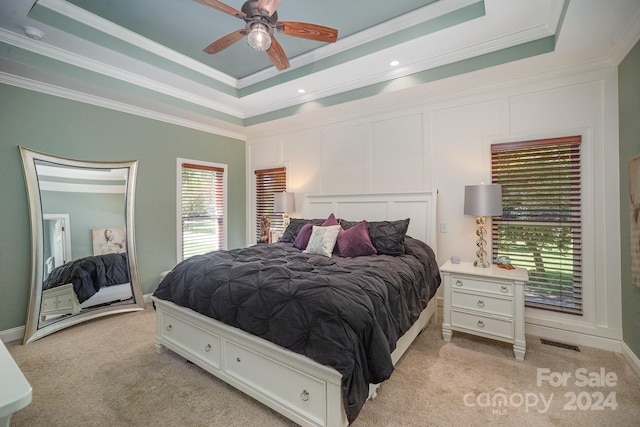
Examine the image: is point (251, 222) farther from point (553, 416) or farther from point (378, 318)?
point (553, 416)

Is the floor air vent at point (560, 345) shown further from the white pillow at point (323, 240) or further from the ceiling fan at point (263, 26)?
the ceiling fan at point (263, 26)

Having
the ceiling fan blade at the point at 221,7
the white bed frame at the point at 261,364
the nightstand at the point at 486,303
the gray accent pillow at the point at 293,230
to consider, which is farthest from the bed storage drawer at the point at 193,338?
the ceiling fan blade at the point at 221,7

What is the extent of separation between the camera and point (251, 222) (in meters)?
5.33

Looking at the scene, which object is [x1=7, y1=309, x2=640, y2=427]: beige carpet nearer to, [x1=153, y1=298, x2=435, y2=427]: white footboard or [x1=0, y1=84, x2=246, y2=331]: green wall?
[x1=153, y1=298, x2=435, y2=427]: white footboard

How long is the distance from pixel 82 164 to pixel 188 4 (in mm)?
2185

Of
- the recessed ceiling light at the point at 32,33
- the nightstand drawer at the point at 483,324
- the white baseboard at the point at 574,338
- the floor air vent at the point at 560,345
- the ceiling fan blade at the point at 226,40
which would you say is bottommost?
the floor air vent at the point at 560,345

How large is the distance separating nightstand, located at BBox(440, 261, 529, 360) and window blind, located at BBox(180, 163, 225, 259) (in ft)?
12.0

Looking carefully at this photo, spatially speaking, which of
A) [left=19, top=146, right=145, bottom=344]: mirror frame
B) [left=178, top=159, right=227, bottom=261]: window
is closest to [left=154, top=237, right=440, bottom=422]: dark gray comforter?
[left=19, top=146, right=145, bottom=344]: mirror frame

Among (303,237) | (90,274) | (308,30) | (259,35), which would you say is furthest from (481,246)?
(90,274)

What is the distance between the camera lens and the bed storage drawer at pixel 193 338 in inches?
85.0

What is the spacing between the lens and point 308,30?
2.24 metres

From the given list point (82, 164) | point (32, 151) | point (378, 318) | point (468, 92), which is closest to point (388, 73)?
point (468, 92)

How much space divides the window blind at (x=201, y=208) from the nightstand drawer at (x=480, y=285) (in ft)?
12.3

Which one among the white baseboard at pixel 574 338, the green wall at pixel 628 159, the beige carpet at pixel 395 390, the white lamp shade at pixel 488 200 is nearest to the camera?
the beige carpet at pixel 395 390
